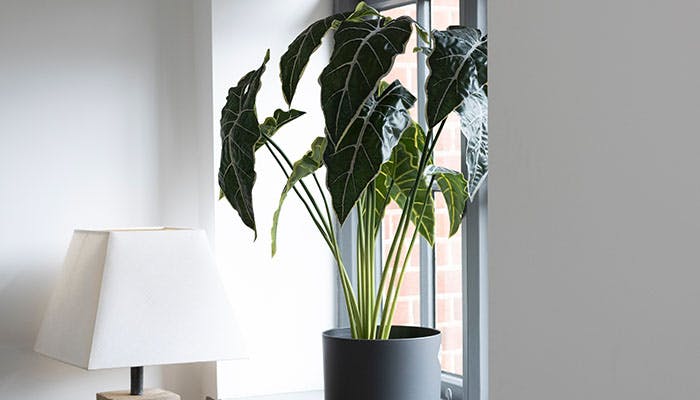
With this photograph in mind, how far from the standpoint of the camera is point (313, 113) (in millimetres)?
2639

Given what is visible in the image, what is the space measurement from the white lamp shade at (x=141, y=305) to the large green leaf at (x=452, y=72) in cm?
91

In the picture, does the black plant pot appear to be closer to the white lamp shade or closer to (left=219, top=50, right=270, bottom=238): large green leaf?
(left=219, top=50, right=270, bottom=238): large green leaf

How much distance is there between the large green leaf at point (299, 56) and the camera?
164 cm

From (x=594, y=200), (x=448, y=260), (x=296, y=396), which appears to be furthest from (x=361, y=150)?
(x=296, y=396)

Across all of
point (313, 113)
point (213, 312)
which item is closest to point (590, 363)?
point (213, 312)

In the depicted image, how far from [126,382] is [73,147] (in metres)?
0.66

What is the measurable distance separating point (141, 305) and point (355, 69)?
92cm

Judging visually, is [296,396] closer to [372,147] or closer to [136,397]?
[136,397]

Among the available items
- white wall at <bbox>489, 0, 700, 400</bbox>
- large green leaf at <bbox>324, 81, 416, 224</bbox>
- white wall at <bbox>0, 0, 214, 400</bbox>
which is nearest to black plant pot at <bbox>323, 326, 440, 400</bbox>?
large green leaf at <bbox>324, 81, 416, 224</bbox>

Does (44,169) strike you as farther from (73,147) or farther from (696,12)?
(696,12)


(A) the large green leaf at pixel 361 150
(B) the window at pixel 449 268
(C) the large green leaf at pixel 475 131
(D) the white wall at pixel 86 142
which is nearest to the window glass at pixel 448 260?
(B) the window at pixel 449 268

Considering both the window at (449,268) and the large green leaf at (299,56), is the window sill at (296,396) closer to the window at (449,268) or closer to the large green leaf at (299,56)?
the window at (449,268)

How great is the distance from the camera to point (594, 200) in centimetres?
57

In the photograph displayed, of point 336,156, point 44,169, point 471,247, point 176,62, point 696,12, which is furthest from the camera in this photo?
point 176,62
